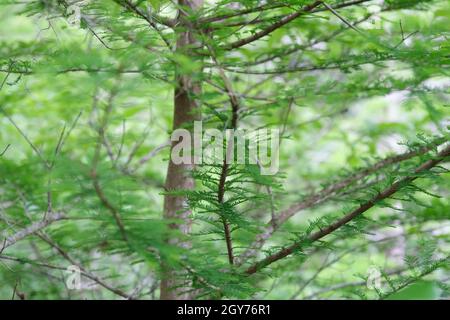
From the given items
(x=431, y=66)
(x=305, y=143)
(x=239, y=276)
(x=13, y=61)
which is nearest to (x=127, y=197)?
(x=239, y=276)

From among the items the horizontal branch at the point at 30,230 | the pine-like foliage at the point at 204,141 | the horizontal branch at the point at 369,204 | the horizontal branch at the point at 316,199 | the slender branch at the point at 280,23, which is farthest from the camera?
the horizontal branch at the point at 316,199

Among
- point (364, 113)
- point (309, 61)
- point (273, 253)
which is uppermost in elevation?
point (364, 113)

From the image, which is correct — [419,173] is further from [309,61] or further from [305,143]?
[305,143]

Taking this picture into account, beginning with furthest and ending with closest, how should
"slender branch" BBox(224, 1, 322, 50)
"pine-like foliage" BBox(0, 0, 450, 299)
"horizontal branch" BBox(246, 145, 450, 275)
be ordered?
1. "slender branch" BBox(224, 1, 322, 50)
2. "horizontal branch" BBox(246, 145, 450, 275)
3. "pine-like foliage" BBox(0, 0, 450, 299)

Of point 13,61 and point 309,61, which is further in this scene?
point 309,61

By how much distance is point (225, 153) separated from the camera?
1.40 meters

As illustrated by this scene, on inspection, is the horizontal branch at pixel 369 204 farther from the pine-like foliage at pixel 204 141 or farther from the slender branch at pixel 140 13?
the slender branch at pixel 140 13

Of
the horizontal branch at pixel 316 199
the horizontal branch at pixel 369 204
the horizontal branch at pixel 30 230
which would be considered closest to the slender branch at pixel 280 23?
the horizontal branch at pixel 369 204

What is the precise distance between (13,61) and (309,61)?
4.12 ft

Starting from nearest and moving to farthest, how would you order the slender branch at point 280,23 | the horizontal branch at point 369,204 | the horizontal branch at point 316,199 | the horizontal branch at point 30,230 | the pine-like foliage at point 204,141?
the pine-like foliage at point 204,141 → the horizontal branch at point 369,204 → the slender branch at point 280,23 → the horizontal branch at point 30,230 → the horizontal branch at point 316,199

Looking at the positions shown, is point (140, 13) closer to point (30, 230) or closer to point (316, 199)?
point (30, 230)

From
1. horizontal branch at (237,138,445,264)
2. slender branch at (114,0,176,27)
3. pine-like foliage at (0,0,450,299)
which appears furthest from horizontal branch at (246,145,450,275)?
slender branch at (114,0,176,27)

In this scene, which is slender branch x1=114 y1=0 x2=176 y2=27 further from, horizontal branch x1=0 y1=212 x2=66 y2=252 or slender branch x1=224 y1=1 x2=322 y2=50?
horizontal branch x1=0 y1=212 x2=66 y2=252

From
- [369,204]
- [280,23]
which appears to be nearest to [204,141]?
[280,23]
